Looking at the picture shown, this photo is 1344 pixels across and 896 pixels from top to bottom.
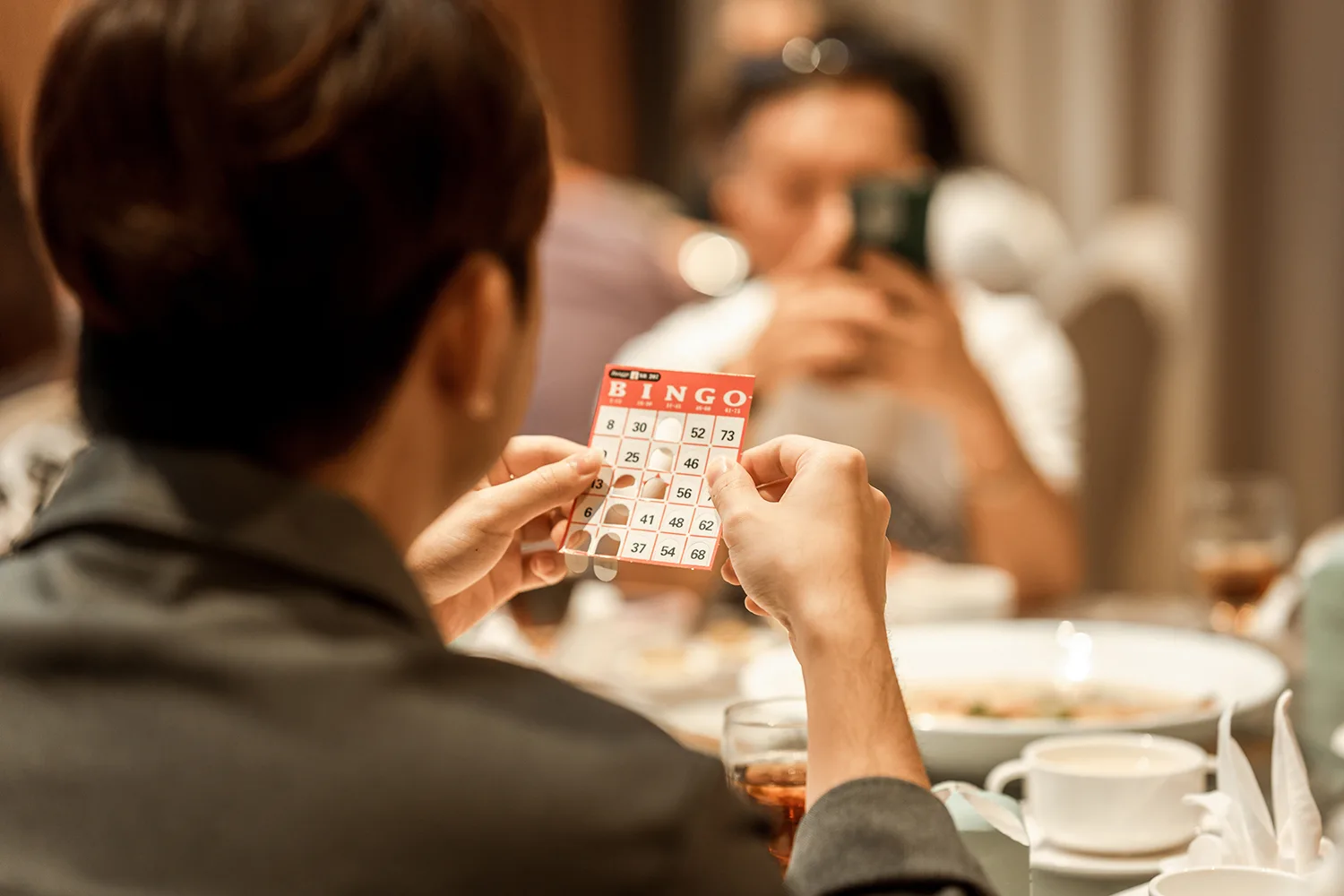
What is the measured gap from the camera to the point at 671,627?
157 cm

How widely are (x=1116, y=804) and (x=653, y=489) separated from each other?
360 mm

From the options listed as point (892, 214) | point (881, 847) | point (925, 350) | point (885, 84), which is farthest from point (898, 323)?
point (881, 847)

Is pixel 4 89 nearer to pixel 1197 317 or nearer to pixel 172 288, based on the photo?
pixel 1197 317

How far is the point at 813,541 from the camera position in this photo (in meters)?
0.68

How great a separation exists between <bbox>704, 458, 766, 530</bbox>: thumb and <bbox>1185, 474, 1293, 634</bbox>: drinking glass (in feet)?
A: 3.58

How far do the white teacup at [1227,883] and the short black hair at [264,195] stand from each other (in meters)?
0.47

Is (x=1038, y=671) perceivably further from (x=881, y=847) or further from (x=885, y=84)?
(x=885, y=84)

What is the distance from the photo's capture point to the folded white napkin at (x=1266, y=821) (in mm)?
756

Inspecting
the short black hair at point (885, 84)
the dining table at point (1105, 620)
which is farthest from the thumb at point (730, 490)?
the short black hair at point (885, 84)

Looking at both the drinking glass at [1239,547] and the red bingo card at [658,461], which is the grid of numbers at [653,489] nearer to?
the red bingo card at [658,461]

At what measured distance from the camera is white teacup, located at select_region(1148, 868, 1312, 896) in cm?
71

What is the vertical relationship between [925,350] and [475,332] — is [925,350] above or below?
below

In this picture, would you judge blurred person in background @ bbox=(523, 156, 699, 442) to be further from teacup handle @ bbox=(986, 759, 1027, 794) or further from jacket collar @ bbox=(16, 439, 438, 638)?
jacket collar @ bbox=(16, 439, 438, 638)

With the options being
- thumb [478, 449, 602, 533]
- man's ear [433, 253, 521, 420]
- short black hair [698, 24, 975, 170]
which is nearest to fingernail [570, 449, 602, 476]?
thumb [478, 449, 602, 533]
